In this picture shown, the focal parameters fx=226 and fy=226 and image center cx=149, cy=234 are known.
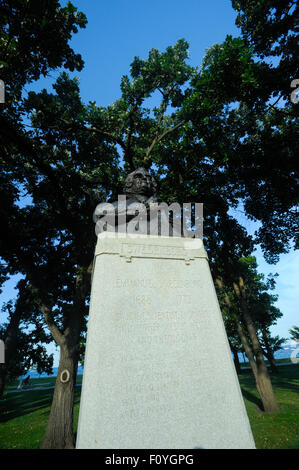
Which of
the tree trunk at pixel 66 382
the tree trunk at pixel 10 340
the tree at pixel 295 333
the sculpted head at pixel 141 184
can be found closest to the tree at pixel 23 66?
the tree trunk at pixel 66 382

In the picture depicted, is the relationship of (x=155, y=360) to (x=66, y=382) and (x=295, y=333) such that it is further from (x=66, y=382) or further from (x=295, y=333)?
(x=295, y=333)

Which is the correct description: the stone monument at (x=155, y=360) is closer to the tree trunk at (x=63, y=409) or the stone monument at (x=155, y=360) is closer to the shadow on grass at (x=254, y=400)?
the tree trunk at (x=63, y=409)

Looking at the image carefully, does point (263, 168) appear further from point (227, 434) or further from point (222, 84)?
point (227, 434)

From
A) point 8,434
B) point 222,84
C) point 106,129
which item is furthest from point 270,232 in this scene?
point 8,434

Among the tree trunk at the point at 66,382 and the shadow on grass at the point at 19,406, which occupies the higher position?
the tree trunk at the point at 66,382

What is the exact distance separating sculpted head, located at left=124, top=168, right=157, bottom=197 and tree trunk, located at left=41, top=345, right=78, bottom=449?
6.26m

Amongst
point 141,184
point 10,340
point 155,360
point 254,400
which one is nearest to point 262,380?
point 254,400

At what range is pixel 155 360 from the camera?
2.50 m

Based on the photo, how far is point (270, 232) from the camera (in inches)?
509

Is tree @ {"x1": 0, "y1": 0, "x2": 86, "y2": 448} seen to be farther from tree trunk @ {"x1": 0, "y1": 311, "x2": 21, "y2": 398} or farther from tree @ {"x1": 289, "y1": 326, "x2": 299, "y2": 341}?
tree @ {"x1": 289, "y1": 326, "x2": 299, "y2": 341}

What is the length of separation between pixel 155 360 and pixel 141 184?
3.12 meters

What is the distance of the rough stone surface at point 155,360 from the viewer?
2.15 metres

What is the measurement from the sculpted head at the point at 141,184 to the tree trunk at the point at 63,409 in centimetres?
626

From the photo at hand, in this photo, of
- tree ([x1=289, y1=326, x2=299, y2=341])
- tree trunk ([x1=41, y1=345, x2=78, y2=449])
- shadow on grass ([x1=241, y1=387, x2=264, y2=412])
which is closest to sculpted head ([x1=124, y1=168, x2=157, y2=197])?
tree trunk ([x1=41, y1=345, x2=78, y2=449])
